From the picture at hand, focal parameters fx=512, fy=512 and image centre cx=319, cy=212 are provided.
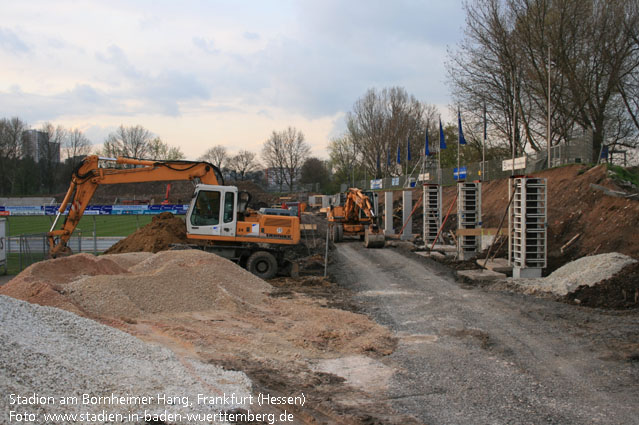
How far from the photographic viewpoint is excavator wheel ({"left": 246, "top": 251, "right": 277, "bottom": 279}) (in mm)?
15461

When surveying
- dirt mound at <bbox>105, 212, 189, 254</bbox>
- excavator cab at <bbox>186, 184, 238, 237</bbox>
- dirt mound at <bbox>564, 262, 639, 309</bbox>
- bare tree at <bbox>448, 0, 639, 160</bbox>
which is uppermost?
bare tree at <bbox>448, 0, 639, 160</bbox>

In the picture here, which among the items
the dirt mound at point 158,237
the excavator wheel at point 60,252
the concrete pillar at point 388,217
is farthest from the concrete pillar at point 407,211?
the excavator wheel at point 60,252

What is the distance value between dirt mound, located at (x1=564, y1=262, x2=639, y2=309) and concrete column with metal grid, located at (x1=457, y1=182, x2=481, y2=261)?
22.0 ft

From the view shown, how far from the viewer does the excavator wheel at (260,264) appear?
15.5m

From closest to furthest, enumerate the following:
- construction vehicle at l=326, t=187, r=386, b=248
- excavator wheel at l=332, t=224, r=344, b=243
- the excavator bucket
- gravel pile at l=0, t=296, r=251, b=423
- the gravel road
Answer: gravel pile at l=0, t=296, r=251, b=423 → the gravel road → the excavator bucket → construction vehicle at l=326, t=187, r=386, b=248 → excavator wheel at l=332, t=224, r=344, b=243

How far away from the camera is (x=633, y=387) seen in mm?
6328

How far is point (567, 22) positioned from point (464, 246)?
16.3 m

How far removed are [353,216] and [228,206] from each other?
43.3 ft

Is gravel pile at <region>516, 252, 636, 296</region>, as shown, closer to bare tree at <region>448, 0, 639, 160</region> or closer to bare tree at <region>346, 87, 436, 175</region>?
bare tree at <region>448, 0, 639, 160</region>

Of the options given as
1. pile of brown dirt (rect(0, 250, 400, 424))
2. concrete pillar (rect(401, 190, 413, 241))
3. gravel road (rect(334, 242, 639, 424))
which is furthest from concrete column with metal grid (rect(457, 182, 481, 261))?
concrete pillar (rect(401, 190, 413, 241))

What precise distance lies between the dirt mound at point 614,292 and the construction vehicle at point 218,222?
26.1 ft

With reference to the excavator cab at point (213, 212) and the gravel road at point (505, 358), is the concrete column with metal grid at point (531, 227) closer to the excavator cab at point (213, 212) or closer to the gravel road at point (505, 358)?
the gravel road at point (505, 358)

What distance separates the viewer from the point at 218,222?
15492 mm

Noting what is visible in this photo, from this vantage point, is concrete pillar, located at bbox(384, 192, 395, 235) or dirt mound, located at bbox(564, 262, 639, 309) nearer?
dirt mound, located at bbox(564, 262, 639, 309)
